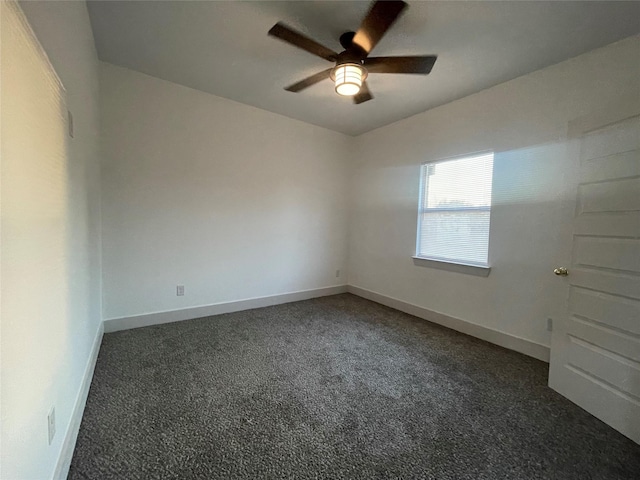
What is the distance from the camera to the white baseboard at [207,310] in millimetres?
2980

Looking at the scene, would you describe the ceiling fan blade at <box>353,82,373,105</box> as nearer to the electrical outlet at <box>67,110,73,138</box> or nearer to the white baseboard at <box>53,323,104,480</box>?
the electrical outlet at <box>67,110,73,138</box>

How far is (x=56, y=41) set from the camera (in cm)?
132

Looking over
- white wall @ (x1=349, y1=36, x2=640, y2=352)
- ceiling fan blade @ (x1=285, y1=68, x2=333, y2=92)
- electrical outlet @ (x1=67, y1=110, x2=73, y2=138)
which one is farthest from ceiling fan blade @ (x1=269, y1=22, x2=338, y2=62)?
white wall @ (x1=349, y1=36, x2=640, y2=352)

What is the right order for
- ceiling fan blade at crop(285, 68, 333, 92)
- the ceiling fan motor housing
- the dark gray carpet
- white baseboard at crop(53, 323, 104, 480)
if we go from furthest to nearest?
ceiling fan blade at crop(285, 68, 333, 92)
the ceiling fan motor housing
the dark gray carpet
white baseboard at crop(53, 323, 104, 480)

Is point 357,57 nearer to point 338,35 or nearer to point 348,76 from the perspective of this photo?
point 348,76

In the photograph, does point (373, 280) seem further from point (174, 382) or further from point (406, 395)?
point (174, 382)

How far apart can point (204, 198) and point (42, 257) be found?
2394 millimetres

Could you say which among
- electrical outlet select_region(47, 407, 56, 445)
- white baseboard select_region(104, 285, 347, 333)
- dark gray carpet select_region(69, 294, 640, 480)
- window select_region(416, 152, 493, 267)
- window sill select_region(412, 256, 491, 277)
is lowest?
dark gray carpet select_region(69, 294, 640, 480)

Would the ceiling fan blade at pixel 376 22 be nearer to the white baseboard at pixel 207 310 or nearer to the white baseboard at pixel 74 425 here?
the white baseboard at pixel 74 425

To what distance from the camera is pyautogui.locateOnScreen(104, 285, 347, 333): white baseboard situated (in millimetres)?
2980

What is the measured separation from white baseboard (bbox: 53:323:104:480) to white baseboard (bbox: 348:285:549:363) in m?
3.36

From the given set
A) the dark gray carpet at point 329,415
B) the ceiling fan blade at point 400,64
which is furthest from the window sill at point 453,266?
Result: the ceiling fan blade at point 400,64

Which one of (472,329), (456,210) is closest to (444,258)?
(456,210)

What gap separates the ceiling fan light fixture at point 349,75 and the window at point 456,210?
5.79 feet
